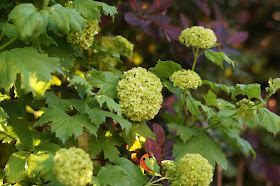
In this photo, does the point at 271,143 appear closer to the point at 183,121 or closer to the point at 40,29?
the point at 183,121

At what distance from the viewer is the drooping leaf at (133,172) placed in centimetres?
118

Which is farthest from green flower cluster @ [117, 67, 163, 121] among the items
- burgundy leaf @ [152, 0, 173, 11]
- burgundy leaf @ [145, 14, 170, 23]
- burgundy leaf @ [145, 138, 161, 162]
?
burgundy leaf @ [152, 0, 173, 11]

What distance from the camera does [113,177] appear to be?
1071 mm

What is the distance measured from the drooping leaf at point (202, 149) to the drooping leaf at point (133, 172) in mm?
252

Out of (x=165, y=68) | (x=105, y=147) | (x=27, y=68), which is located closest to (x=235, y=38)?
(x=165, y=68)

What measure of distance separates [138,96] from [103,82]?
183 mm

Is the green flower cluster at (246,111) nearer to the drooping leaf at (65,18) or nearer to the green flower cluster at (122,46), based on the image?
the green flower cluster at (122,46)

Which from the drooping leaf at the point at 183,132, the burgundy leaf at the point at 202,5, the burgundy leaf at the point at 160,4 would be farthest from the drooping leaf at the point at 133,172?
the burgundy leaf at the point at 202,5

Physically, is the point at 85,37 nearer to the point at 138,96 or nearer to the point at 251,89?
the point at 138,96

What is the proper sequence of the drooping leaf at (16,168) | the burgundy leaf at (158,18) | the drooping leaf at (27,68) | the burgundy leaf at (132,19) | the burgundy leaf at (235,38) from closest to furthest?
the drooping leaf at (27,68)
the drooping leaf at (16,168)
the burgundy leaf at (132,19)
the burgundy leaf at (158,18)
the burgundy leaf at (235,38)

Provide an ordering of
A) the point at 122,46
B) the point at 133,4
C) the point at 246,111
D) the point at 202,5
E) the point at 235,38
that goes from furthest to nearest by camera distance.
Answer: the point at 202,5 → the point at 235,38 → the point at 133,4 → the point at 122,46 → the point at 246,111

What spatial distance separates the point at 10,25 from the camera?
1.11 meters

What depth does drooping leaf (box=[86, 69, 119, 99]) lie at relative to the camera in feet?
4.17

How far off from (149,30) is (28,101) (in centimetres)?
85
